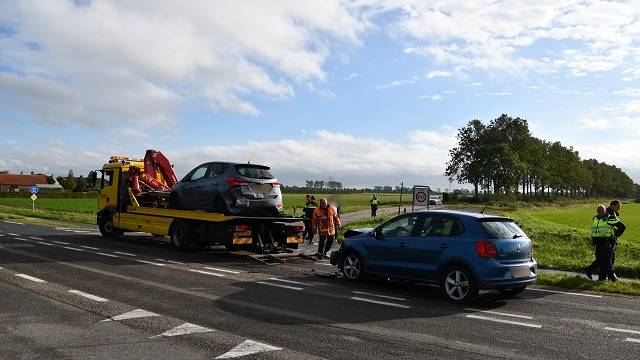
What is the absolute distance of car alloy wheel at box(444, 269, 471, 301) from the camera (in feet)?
30.1

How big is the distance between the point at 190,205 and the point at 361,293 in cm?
782

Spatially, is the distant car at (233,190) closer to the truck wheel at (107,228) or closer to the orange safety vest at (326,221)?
the orange safety vest at (326,221)

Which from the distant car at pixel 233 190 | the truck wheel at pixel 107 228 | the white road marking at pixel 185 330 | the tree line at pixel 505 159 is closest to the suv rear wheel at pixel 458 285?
the white road marking at pixel 185 330

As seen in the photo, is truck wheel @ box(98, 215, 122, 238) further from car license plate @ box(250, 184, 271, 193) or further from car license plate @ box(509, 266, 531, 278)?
car license plate @ box(509, 266, 531, 278)

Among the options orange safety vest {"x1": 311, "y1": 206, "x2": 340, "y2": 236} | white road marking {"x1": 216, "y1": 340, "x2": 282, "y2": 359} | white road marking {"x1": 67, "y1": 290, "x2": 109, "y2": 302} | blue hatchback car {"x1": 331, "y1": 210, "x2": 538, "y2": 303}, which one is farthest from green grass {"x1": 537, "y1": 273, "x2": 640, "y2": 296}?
white road marking {"x1": 67, "y1": 290, "x2": 109, "y2": 302}

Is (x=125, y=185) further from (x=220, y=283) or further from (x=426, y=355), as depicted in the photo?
(x=426, y=355)

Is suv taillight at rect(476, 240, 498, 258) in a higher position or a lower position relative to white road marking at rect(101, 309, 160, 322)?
higher

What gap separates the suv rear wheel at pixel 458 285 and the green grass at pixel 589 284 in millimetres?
3627

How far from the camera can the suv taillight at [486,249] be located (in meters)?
9.05

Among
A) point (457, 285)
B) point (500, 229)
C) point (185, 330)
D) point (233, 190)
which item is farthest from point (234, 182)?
point (185, 330)

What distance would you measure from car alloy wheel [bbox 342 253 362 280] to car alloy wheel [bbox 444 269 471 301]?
2226mm

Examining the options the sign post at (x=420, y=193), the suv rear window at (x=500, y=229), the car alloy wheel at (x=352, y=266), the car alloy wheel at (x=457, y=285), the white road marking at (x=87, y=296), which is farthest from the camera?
the sign post at (x=420, y=193)

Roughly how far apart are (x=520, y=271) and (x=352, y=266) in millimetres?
3359

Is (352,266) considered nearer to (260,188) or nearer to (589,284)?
(260,188)
